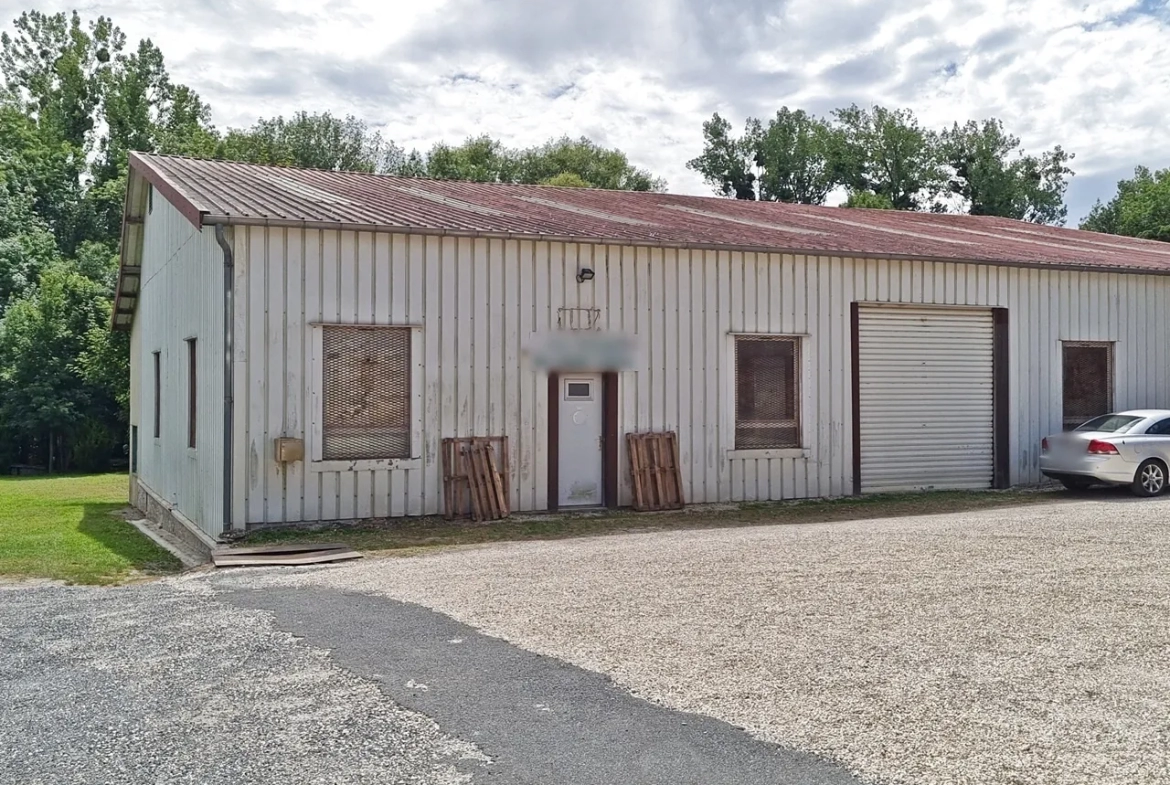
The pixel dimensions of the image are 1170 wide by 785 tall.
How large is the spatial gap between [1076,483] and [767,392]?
491 cm

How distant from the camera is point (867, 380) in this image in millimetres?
16750

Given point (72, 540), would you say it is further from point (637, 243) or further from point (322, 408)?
point (637, 243)

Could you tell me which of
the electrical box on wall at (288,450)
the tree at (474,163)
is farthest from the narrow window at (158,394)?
the tree at (474,163)

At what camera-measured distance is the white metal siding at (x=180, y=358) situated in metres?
13.4

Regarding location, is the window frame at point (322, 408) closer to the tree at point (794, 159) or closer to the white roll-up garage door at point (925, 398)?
the white roll-up garage door at point (925, 398)

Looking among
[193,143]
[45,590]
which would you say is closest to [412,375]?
[45,590]

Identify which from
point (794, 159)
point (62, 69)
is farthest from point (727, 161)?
point (62, 69)

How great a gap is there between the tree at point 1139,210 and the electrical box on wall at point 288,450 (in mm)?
36877

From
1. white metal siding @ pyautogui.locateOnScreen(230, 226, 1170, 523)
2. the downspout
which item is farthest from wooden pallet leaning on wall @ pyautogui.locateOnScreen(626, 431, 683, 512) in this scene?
the downspout

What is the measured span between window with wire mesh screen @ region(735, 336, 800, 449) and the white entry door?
6.94 feet

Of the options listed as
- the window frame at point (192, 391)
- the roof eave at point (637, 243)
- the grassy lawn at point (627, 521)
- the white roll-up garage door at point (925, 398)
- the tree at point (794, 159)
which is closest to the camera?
the grassy lawn at point (627, 521)

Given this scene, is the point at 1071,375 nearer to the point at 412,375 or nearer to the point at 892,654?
the point at 412,375

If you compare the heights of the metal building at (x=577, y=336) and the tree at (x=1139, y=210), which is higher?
the tree at (x=1139, y=210)

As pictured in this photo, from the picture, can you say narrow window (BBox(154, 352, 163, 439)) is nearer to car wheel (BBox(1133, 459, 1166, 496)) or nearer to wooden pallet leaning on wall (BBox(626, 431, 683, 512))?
wooden pallet leaning on wall (BBox(626, 431, 683, 512))
